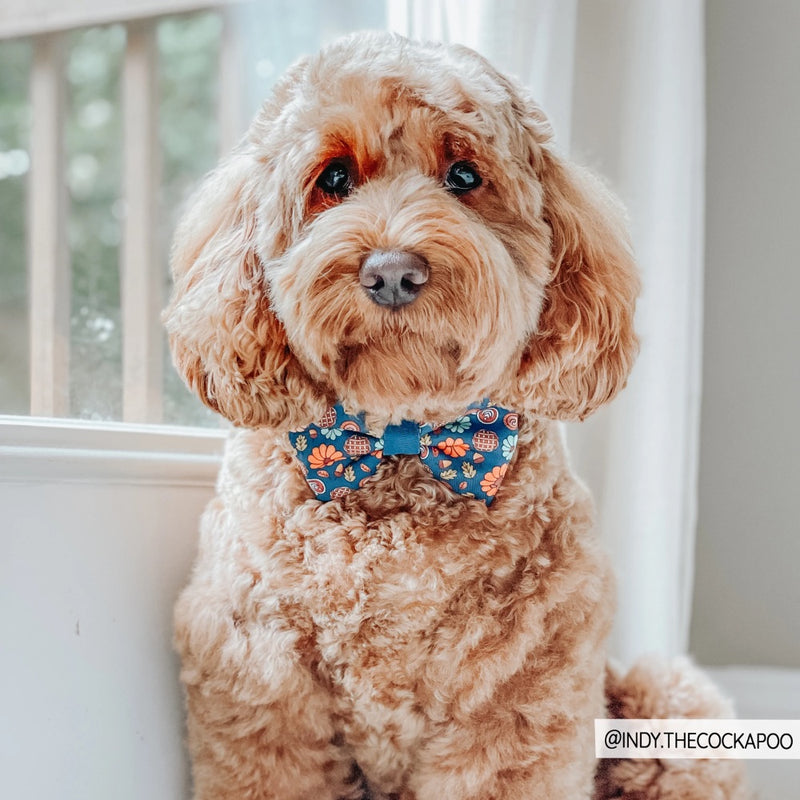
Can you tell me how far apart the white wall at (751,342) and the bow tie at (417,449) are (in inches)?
39.5

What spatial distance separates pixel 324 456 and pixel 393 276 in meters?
0.26

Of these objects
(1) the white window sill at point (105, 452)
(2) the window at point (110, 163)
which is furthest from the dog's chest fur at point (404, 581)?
(2) the window at point (110, 163)

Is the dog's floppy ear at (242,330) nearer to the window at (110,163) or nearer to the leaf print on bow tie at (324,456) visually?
the leaf print on bow tie at (324,456)

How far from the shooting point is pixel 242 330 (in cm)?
103

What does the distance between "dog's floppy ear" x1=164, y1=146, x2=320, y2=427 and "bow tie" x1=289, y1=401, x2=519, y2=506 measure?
0.15ft

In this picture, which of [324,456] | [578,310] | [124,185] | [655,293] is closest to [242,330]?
[324,456]

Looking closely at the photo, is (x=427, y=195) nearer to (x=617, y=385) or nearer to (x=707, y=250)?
(x=617, y=385)

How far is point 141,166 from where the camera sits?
1.67 meters

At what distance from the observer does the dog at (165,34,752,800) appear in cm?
101

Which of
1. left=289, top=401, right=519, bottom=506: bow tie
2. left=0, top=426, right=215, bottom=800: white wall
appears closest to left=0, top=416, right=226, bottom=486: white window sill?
left=0, top=426, right=215, bottom=800: white wall

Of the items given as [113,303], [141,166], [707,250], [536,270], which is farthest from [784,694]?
[141,166]

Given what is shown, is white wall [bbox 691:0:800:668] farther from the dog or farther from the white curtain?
the dog

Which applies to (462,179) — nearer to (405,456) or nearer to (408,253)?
(408,253)

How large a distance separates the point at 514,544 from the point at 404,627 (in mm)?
159
